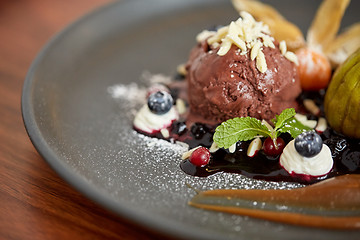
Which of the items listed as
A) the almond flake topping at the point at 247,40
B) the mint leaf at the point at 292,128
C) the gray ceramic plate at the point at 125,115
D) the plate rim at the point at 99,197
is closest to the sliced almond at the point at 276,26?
the almond flake topping at the point at 247,40

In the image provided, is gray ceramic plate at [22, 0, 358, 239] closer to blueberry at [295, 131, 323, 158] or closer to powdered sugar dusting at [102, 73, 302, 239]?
powdered sugar dusting at [102, 73, 302, 239]

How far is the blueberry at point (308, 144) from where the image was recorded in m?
1.58

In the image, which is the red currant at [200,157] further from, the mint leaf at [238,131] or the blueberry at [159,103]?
the blueberry at [159,103]

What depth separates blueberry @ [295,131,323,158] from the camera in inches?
62.4

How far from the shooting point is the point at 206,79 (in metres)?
1.88

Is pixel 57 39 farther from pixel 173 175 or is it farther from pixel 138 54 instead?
pixel 173 175

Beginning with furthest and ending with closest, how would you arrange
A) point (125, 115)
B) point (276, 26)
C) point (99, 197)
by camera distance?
1. point (276, 26)
2. point (125, 115)
3. point (99, 197)

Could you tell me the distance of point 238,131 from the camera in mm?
1717

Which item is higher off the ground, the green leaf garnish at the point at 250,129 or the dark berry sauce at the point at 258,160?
the green leaf garnish at the point at 250,129

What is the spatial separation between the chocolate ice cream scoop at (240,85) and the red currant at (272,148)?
19 centimetres

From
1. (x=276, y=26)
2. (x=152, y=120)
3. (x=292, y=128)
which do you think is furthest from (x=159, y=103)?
(x=276, y=26)

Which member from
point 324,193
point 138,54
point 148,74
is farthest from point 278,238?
point 138,54

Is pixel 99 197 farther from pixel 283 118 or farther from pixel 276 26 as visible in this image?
pixel 276 26

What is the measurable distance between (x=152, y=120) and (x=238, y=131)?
41 cm
